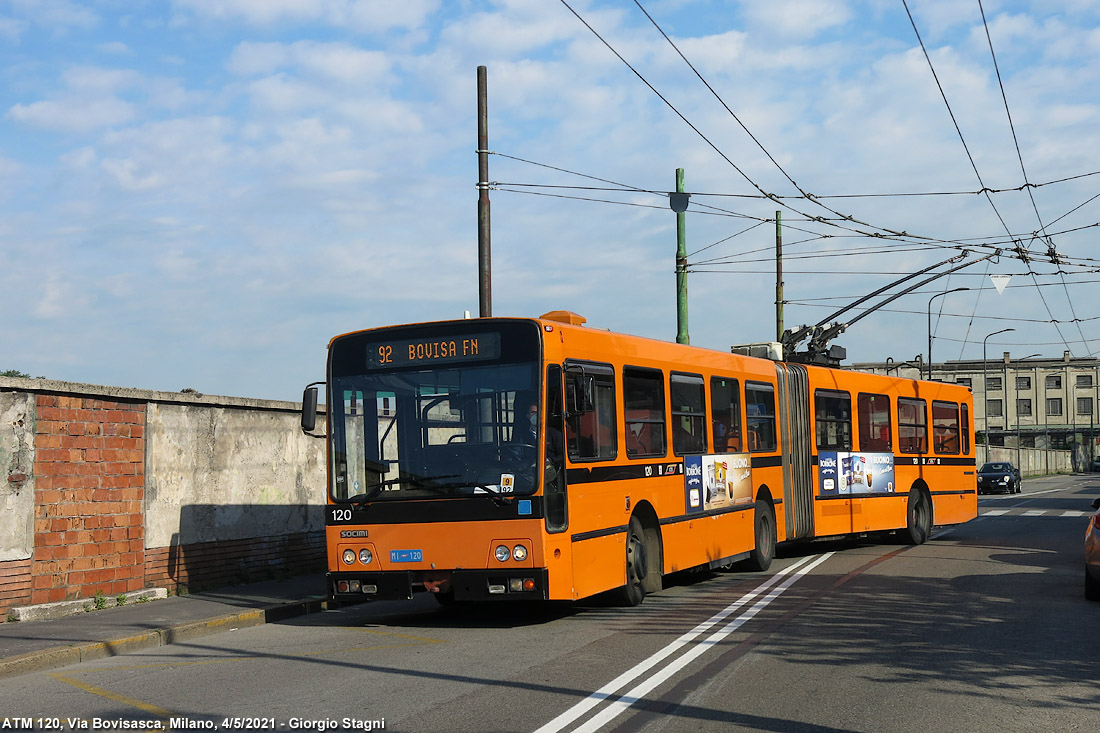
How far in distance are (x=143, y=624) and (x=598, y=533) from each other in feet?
15.0

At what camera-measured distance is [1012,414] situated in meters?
114

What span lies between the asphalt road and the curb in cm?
19

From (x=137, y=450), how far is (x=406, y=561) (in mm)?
4476

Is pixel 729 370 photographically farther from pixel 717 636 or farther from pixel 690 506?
pixel 717 636

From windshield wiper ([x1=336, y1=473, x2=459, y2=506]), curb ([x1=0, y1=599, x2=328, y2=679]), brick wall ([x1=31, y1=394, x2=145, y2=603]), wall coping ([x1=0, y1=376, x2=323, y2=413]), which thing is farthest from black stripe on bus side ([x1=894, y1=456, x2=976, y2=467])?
brick wall ([x1=31, y1=394, x2=145, y2=603])

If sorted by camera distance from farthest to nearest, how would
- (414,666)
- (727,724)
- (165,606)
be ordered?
(165,606) → (414,666) → (727,724)

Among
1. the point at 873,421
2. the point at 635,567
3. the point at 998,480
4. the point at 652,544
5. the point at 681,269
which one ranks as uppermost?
the point at 681,269

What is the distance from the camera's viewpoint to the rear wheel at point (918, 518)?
20.8 metres

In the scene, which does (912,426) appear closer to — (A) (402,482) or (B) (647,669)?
(A) (402,482)

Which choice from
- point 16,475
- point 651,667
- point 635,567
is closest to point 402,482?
point 635,567

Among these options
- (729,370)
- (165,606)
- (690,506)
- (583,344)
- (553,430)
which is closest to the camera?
(553,430)

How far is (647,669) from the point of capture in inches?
340

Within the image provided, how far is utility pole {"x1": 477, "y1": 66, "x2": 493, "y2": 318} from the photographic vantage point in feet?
57.5

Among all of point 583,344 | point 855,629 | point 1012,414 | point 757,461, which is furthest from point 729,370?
point 1012,414
